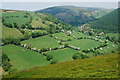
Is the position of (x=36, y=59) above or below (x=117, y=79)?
below

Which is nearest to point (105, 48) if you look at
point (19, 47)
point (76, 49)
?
point (76, 49)

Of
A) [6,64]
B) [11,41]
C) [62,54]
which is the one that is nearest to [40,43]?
[11,41]

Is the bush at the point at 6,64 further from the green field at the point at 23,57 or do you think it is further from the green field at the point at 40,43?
the green field at the point at 40,43

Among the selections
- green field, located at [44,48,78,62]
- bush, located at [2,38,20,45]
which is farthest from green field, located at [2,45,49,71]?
green field, located at [44,48,78,62]

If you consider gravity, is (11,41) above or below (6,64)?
above

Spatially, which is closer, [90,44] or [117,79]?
[117,79]

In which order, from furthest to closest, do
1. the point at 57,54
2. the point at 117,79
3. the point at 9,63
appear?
the point at 57,54 < the point at 9,63 < the point at 117,79

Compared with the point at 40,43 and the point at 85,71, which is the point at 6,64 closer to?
the point at 40,43

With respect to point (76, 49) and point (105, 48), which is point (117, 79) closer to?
point (76, 49)
